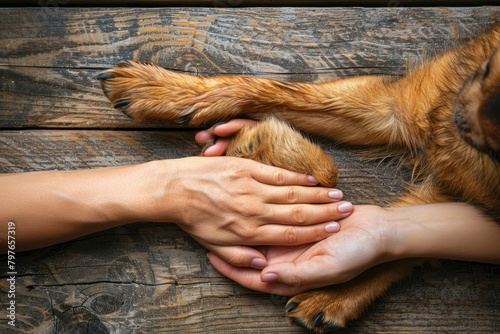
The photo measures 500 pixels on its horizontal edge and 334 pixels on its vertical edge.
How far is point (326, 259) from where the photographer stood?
1.79 meters

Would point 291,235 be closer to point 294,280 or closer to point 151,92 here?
point 294,280

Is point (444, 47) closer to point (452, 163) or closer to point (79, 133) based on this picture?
point (452, 163)

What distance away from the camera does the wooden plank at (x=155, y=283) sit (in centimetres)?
199

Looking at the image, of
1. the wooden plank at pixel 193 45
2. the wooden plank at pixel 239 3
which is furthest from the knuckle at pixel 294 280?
the wooden plank at pixel 239 3

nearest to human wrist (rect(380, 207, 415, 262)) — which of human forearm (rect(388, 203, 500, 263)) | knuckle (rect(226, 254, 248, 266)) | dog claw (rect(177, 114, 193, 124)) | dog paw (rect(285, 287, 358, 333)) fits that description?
human forearm (rect(388, 203, 500, 263))

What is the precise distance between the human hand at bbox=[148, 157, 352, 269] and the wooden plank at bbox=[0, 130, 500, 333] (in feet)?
0.70

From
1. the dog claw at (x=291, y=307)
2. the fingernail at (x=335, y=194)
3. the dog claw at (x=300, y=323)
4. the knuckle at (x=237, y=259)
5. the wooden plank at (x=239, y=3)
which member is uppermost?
A: the wooden plank at (x=239, y=3)

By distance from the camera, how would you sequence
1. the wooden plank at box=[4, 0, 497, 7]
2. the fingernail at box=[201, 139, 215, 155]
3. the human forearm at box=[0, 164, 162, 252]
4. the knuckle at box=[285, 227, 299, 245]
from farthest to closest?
the wooden plank at box=[4, 0, 497, 7]
the fingernail at box=[201, 139, 215, 155]
the knuckle at box=[285, 227, 299, 245]
the human forearm at box=[0, 164, 162, 252]

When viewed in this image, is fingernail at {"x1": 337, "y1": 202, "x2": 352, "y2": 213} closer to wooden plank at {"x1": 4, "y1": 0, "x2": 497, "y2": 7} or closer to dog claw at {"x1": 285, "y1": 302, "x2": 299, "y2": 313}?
dog claw at {"x1": 285, "y1": 302, "x2": 299, "y2": 313}

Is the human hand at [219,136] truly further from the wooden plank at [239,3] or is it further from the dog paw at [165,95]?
the wooden plank at [239,3]

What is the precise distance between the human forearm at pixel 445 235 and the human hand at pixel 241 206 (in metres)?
0.25

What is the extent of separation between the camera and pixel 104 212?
1805mm

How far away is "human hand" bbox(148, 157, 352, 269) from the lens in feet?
6.00

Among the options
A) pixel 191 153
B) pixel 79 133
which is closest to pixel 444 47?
pixel 191 153
